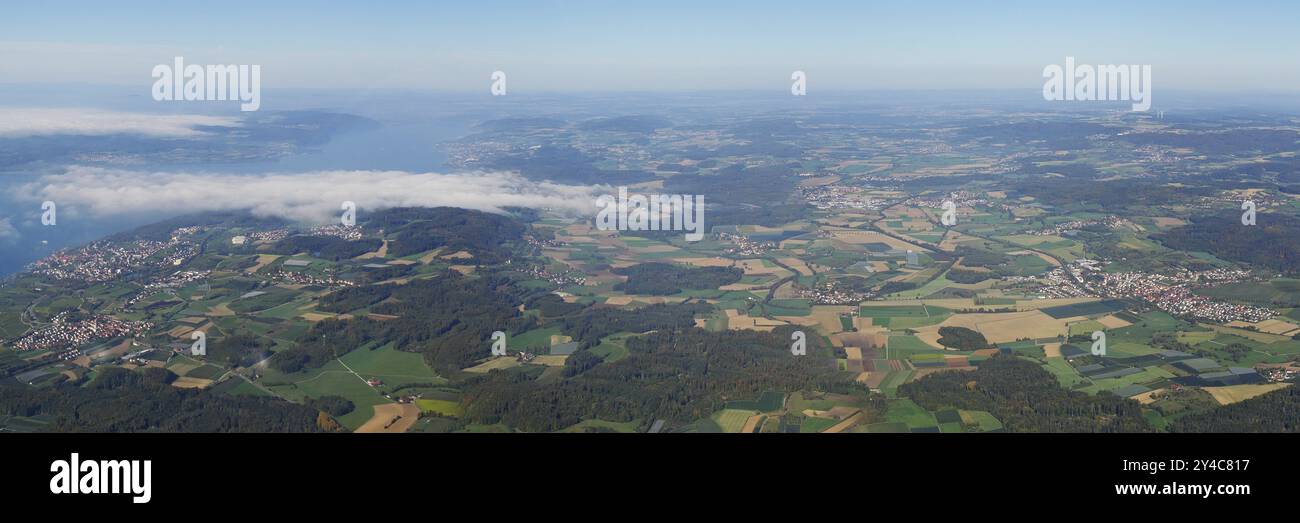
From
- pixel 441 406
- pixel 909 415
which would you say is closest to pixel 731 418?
pixel 909 415

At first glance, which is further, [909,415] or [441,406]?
[441,406]

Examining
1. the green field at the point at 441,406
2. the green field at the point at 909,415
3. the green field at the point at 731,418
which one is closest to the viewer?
the green field at the point at 731,418

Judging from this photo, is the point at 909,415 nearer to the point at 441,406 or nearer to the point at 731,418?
the point at 731,418

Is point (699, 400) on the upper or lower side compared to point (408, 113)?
lower

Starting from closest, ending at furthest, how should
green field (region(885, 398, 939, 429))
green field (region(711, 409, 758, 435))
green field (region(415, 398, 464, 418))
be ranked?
green field (region(711, 409, 758, 435)) < green field (region(885, 398, 939, 429)) < green field (region(415, 398, 464, 418))

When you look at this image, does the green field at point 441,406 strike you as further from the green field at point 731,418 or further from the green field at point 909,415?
the green field at point 909,415

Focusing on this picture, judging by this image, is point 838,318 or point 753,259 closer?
point 838,318

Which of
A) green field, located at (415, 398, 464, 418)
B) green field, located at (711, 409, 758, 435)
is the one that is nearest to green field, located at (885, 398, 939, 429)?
green field, located at (711, 409, 758, 435)

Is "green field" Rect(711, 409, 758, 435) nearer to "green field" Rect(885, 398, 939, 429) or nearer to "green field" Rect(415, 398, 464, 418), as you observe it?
"green field" Rect(885, 398, 939, 429)

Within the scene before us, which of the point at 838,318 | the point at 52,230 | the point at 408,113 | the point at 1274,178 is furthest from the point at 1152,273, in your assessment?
the point at 408,113

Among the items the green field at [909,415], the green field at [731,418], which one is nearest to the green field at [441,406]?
the green field at [731,418]
